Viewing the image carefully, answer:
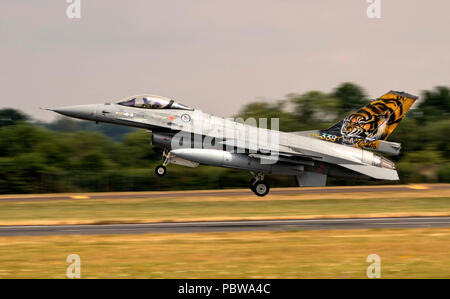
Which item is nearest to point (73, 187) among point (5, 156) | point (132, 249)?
point (5, 156)

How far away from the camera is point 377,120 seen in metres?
27.9

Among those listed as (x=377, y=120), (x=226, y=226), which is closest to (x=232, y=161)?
(x=226, y=226)

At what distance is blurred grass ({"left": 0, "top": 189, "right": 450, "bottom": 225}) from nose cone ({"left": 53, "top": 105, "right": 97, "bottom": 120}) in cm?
426

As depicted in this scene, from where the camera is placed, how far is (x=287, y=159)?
27.2 meters

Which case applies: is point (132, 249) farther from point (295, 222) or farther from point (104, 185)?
point (104, 185)

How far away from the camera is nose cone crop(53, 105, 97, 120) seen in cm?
2584

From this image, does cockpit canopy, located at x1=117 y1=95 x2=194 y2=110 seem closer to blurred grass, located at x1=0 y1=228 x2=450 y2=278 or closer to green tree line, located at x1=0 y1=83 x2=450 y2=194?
blurred grass, located at x1=0 y1=228 x2=450 y2=278

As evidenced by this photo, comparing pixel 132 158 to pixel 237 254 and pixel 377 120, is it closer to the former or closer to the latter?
pixel 377 120

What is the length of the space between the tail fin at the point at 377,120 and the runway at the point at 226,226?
250 inches

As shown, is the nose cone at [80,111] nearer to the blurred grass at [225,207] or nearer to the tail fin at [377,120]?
the blurred grass at [225,207]

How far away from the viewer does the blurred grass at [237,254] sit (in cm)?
1356

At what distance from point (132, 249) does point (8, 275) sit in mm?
3666

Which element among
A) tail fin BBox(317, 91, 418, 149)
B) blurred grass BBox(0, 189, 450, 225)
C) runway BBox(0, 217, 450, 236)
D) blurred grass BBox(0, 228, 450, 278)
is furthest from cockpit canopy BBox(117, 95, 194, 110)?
blurred grass BBox(0, 228, 450, 278)

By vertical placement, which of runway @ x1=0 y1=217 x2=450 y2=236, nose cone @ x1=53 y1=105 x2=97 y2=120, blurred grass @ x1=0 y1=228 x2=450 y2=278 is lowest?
blurred grass @ x1=0 y1=228 x2=450 y2=278
